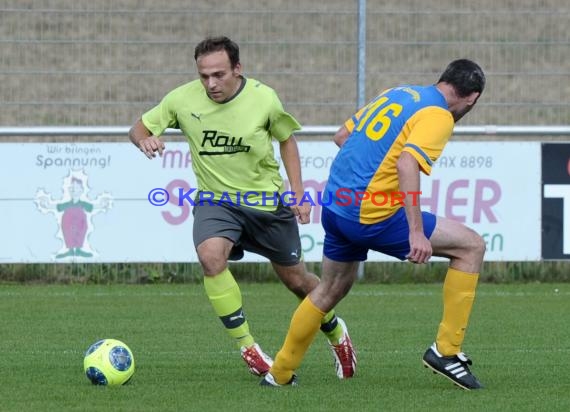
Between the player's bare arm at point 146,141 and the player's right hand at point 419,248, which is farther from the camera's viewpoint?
the player's bare arm at point 146,141

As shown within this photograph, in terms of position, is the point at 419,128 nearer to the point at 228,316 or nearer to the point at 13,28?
the point at 228,316

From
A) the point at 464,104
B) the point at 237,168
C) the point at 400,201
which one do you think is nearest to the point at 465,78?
the point at 464,104

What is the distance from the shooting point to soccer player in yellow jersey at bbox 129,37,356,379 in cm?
769

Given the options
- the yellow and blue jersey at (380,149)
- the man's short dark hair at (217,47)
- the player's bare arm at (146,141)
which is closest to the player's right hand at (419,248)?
the yellow and blue jersey at (380,149)

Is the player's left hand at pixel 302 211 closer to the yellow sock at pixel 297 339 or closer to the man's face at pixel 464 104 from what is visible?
the yellow sock at pixel 297 339

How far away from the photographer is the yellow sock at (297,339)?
7215 millimetres

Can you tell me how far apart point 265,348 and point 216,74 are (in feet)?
6.84

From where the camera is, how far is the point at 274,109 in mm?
7938

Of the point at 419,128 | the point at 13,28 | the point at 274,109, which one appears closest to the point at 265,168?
the point at 274,109

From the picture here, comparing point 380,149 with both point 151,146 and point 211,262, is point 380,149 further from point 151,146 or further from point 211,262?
point 151,146

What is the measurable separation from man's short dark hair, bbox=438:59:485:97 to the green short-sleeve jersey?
54.2 inches

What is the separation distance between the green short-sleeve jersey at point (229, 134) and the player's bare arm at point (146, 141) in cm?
4

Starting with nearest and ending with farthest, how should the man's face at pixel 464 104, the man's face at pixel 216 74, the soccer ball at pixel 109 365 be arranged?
the man's face at pixel 464 104 < the soccer ball at pixel 109 365 < the man's face at pixel 216 74

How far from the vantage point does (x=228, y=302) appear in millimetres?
7559
